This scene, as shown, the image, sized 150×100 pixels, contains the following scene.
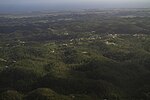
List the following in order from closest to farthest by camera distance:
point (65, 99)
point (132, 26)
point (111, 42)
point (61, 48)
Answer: point (65, 99), point (61, 48), point (111, 42), point (132, 26)

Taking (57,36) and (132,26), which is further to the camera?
(132,26)

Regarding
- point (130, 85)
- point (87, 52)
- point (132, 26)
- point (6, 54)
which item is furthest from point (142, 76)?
point (132, 26)

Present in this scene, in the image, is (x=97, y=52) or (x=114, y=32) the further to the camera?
(x=114, y=32)

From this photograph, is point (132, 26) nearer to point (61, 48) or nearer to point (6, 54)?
point (61, 48)

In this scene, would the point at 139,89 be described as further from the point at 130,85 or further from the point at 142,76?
the point at 142,76

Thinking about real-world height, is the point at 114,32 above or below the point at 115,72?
below

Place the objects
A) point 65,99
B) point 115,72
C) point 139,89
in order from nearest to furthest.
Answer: point 65,99
point 139,89
point 115,72

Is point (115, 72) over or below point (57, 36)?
over

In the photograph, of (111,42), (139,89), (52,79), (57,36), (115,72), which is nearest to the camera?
(139,89)

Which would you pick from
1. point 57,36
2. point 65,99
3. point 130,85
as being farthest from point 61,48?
point 65,99
